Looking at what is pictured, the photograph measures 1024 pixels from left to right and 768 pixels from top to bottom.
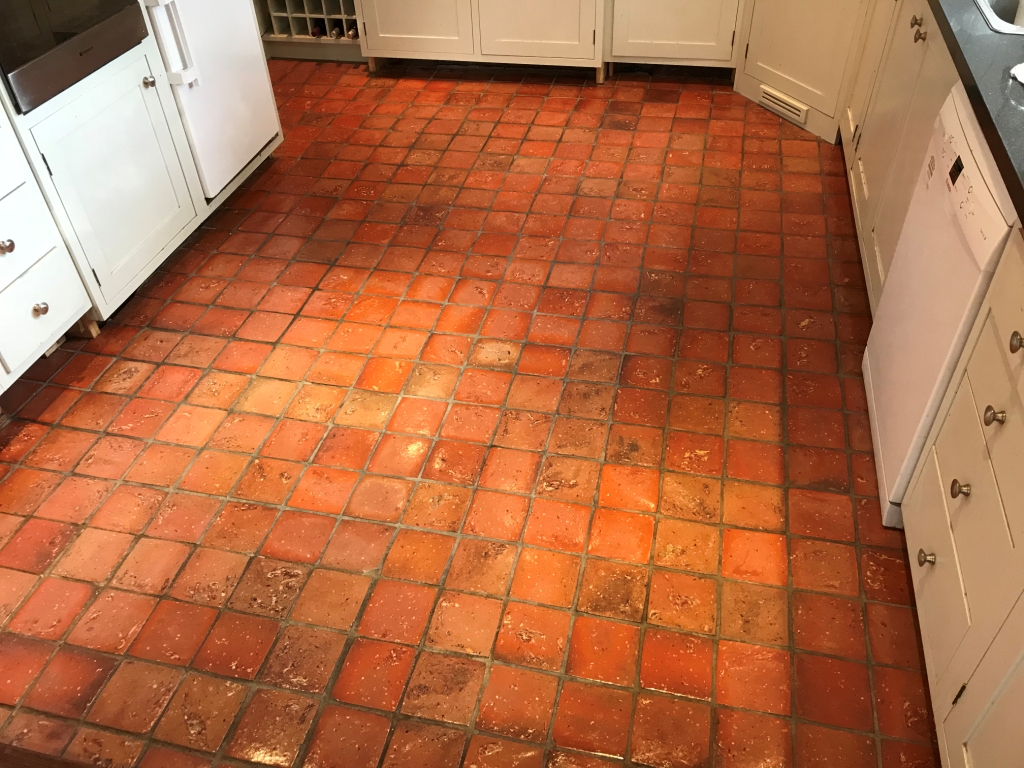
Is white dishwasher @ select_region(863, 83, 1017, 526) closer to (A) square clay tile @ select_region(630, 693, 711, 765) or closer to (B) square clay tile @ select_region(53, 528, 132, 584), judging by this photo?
(A) square clay tile @ select_region(630, 693, 711, 765)

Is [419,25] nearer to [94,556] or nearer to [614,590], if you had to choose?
[94,556]

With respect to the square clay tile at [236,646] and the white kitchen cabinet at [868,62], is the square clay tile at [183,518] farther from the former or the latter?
the white kitchen cabinet at [868,62]

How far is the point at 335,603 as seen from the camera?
1805 millimetres

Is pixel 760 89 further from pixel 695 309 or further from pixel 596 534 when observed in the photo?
pixel 596 534

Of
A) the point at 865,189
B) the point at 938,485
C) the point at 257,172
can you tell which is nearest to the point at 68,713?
the point at 938,485

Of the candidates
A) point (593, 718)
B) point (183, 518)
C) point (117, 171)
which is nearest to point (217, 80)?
point (117, 171)

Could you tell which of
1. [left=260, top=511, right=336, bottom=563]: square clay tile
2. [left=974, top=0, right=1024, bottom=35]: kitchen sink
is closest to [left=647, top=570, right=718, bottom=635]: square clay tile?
[left=260, top=511, right=336, bottom=563]: square clay tile

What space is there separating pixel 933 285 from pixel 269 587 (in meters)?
1.63

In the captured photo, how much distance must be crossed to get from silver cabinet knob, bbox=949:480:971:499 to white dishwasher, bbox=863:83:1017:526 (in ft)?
0.74

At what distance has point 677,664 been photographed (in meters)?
1.66

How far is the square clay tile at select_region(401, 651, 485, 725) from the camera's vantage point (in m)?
1.61

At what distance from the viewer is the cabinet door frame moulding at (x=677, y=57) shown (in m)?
3.71

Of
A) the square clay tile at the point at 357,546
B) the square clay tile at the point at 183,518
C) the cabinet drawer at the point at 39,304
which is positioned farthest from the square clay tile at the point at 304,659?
the cabinet drawer at the point at 39,304

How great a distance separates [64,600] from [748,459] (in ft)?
5.63
